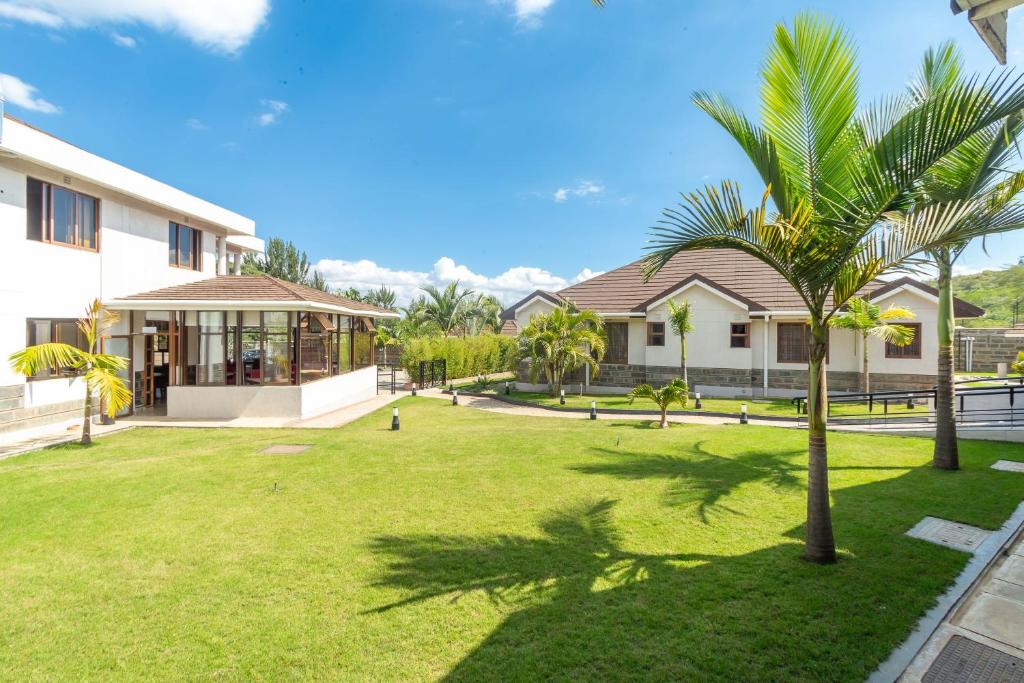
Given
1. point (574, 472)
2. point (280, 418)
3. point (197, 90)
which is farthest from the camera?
point (197, 90)

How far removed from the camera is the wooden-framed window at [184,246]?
18.7 metres

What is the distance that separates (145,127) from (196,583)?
73.9 feet

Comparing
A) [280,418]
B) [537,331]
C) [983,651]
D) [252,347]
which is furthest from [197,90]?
[983,651]

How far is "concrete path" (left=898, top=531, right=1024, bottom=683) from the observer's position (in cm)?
359

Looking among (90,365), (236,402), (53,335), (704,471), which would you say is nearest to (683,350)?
(704,471)

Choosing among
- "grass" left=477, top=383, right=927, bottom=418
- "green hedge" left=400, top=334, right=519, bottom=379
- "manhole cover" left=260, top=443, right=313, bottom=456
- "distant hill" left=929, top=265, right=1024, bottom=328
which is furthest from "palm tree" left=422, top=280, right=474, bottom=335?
"distant hill" left=929, top=265, right=1024, bottom=328

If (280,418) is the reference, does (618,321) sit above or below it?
above

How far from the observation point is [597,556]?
213 inches

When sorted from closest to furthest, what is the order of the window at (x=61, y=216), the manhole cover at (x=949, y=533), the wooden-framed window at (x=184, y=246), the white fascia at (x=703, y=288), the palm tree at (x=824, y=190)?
the palm tree at (x=824, y=190) → the manhole cover at (x=949, y=533) → the window at (x=61, y=216) → the wooden-framed window at (x=184, y=246) → the white fascia at (x=703, y=288)

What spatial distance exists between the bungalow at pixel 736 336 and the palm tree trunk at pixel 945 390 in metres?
10.1

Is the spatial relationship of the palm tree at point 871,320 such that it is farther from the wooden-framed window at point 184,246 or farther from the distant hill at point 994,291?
the distant hill at point 994,291

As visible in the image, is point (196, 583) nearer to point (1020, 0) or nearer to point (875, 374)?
point (1020, 0)

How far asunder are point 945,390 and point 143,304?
824 inches

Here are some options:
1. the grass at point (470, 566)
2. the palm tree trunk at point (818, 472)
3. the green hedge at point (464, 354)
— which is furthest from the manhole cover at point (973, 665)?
the green hedge at point (464, 354)
